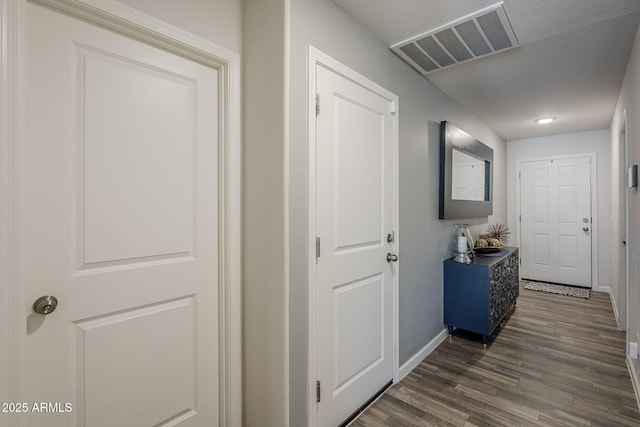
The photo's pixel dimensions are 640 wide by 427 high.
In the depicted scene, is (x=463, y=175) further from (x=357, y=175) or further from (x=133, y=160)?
(x=133, y=160)

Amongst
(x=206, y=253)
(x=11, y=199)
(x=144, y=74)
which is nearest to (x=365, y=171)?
(x=206, y=253)

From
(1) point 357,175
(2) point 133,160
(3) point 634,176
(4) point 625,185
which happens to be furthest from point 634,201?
(2) point 133,160

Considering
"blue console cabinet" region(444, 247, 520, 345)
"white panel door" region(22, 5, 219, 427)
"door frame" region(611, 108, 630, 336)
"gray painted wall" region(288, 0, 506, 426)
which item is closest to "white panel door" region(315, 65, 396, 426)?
"gray painted wall" region(288, 0, 506, 426)

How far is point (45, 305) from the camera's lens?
104 cm

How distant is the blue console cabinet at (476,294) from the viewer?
2662 millimetres

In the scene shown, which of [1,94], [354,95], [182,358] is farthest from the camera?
[354,95]

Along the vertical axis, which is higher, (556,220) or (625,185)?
(625,185)

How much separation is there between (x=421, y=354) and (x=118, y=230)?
2.37 metres

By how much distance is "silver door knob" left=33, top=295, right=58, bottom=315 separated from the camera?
1.03 meters

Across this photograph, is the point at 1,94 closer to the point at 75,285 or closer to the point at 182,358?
the point at 75,285

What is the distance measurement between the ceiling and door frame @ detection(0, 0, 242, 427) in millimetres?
902

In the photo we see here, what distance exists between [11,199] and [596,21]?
3019 mm

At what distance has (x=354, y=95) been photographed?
179 cm

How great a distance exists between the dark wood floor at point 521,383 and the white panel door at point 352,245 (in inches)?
11.0
